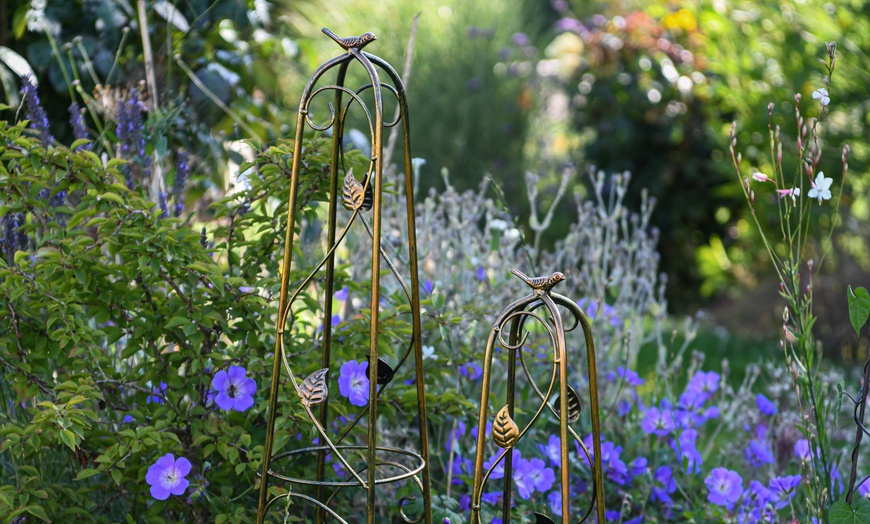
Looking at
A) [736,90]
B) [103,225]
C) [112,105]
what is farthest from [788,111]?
[103,225]

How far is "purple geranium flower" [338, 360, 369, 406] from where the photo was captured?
155 centimetres

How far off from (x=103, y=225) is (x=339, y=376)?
524 mm

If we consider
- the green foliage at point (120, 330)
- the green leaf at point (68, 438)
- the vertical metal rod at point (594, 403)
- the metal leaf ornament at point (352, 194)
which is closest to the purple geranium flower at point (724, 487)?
the vertical metal rod at point (594, 403)

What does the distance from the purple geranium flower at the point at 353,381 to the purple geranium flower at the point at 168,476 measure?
1.02 feet

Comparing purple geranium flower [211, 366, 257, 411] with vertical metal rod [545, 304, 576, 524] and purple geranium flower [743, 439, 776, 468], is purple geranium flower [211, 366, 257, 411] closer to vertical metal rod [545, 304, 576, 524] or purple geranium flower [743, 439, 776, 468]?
vertical metal rod [545, 304, 576, 524]

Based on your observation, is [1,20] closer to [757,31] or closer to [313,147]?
[313,147]

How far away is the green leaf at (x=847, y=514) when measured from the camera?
138 centimetres

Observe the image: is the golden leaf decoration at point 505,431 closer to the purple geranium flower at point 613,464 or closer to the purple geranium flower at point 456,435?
the purple geranium flower at point 456,435

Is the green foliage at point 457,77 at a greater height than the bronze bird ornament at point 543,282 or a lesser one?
greater

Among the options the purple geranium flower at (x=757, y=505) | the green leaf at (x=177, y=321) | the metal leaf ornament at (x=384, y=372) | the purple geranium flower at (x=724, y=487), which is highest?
the green leaf at (x=177, y=321)

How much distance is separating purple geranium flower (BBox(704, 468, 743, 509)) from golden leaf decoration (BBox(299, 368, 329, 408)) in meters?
1.01

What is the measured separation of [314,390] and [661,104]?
203 inches

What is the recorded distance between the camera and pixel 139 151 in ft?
6.22

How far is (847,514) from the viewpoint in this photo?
4.57 feet
